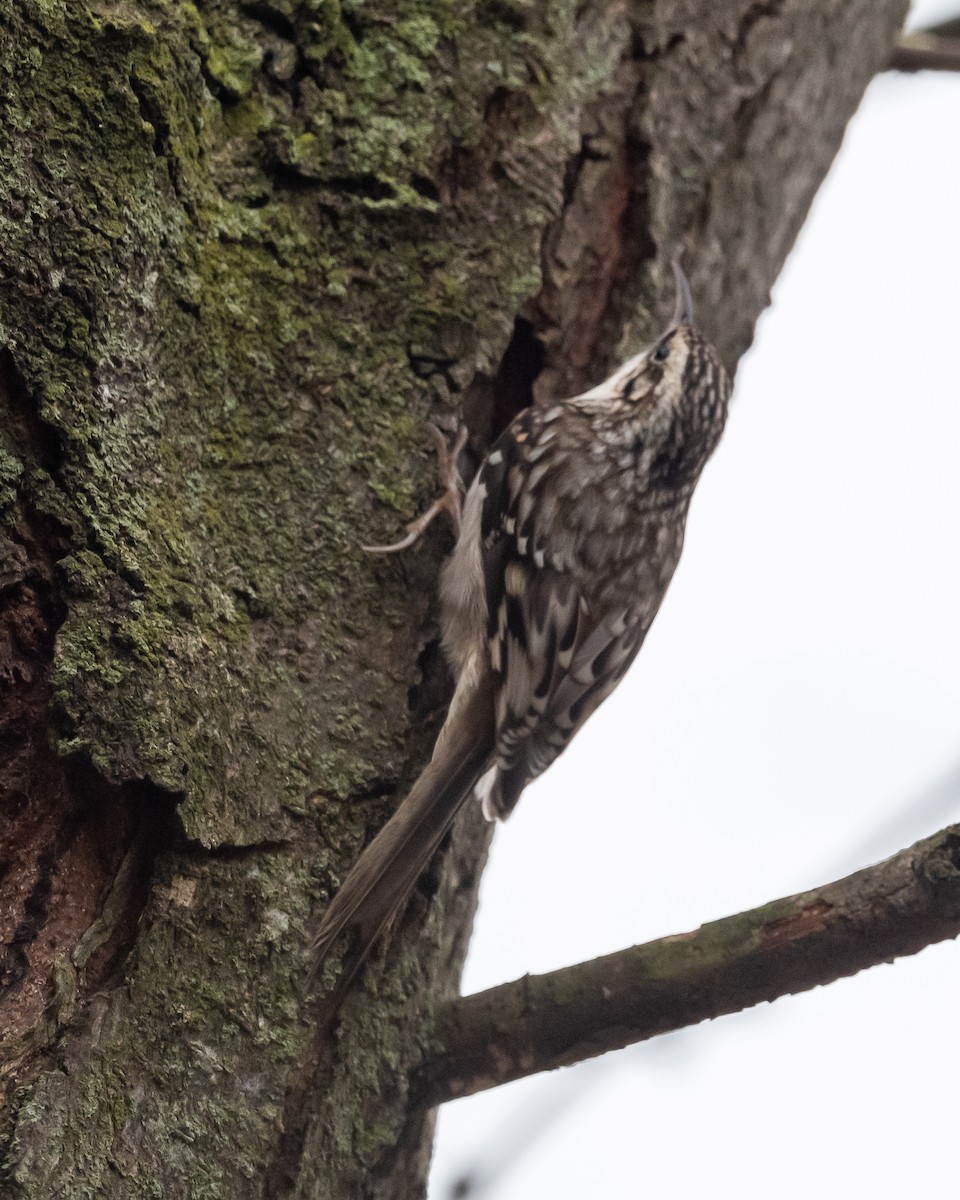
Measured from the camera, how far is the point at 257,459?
1569mm

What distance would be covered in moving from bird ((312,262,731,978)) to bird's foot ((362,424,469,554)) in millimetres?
24

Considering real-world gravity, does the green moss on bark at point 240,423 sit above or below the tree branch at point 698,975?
above

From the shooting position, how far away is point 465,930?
5.97 ft

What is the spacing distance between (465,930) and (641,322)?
902 mm

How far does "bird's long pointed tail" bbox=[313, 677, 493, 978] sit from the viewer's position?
1.49 meters

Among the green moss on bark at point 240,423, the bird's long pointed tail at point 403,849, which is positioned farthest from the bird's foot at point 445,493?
the bird's long pointed tail at point 403,849

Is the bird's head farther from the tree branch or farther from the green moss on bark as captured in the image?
the tree branch

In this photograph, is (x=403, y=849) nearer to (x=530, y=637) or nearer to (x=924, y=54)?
(x=530, y=637)

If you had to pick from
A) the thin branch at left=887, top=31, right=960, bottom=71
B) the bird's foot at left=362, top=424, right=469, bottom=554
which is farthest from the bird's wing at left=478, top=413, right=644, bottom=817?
the thin branch at left=887, top=31, right=960, bottom=71

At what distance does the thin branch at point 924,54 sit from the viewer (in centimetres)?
253

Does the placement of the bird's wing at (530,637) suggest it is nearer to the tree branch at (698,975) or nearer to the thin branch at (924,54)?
the tree branch at (698,975)

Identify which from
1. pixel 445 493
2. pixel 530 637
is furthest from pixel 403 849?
pixel 530 637

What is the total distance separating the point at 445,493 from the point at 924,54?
142 cm

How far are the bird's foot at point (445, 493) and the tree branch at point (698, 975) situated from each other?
55 centimetres
